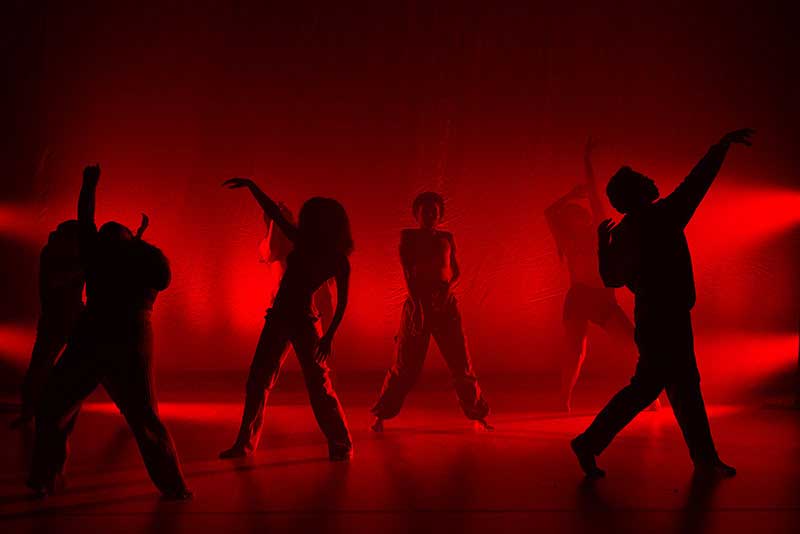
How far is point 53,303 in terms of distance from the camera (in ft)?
18.4

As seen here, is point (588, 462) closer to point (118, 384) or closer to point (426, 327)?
point (426, 327)

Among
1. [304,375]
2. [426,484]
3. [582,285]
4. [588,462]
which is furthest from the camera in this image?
[582,285]

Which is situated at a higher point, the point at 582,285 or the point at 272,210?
the point at 272,210

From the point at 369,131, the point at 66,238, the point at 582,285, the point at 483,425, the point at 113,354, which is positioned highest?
the point at 369,131

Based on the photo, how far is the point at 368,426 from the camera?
5910 millimetres

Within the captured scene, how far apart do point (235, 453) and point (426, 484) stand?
133 centimetres

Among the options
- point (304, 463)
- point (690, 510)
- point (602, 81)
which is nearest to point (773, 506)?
point (690, 510)

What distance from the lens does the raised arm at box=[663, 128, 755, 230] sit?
13.0 ft

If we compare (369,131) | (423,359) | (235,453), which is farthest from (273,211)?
(369,131)

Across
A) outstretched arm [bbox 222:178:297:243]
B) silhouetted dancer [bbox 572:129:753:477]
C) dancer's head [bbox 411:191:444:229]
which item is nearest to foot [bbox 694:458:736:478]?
silhouetted dancer [bbox 572:129:753:477]

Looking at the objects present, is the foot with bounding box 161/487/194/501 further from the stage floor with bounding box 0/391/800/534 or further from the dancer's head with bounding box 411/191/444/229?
the dancer's head with bounding box 411/191/444/229

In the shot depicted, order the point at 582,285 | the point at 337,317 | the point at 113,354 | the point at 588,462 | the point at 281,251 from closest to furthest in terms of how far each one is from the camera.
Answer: the point at 113,354
the point at 588,462
the point at 337,317
the point at 281,251
the point at 582,285

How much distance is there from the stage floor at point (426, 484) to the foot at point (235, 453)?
7 centimetres

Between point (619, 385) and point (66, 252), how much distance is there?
211 inches
